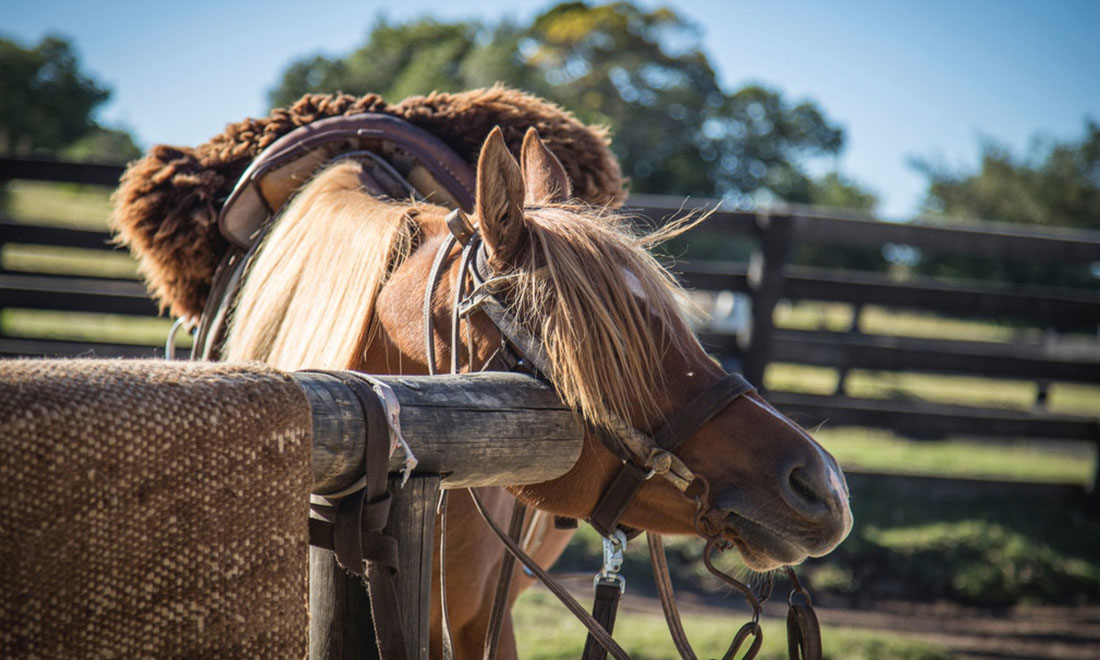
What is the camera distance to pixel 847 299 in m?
5.40

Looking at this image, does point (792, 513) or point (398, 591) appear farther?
point (792, 513)

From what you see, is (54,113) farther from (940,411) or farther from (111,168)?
(940,411)

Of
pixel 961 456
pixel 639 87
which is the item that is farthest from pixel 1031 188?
pixel 961 456

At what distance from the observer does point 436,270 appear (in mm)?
1438

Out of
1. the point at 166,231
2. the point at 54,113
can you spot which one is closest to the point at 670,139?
the point at 54,113

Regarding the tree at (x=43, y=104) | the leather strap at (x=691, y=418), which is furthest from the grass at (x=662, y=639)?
the tree at (x=43, y=104)

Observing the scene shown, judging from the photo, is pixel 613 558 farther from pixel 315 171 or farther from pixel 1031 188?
pixel 1031 188

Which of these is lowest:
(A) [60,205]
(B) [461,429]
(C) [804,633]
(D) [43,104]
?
(A) [60,205]

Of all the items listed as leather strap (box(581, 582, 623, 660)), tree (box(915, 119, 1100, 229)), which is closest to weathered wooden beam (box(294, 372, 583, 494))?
leather strap (box(581, 582, 623, 660))

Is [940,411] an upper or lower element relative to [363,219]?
lower

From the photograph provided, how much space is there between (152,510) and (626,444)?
2.23ft

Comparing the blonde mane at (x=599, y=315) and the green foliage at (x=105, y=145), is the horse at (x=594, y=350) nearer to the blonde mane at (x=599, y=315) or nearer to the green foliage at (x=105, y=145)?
the blonde mane at (x=599, y=315)

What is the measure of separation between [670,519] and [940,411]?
5064 millimetres

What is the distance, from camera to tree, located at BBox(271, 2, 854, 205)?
2525cm
